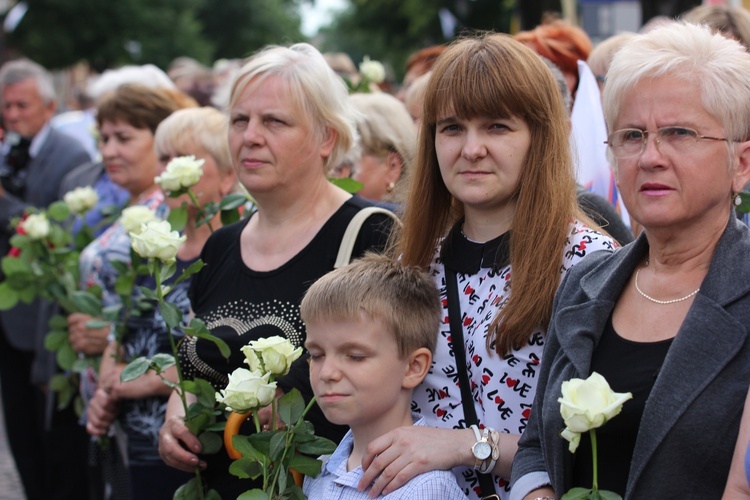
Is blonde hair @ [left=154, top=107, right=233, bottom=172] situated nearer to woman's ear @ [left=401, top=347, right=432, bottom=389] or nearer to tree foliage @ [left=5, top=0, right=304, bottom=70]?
woman's ear @ [left=401, top=347, right=432, bottom=389]

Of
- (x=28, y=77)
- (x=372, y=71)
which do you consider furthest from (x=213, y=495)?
(x=28, y=77)

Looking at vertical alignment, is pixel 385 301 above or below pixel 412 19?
below

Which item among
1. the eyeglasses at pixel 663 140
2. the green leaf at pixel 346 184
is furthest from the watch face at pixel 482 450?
the green leaf at pixel 346 184

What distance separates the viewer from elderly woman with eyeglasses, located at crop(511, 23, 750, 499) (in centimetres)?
227

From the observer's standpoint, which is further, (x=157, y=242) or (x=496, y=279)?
(x=157, y=242)

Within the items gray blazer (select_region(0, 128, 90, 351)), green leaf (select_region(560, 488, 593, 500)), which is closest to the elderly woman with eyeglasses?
green leaf (select_region(560, 488, 593, 500))

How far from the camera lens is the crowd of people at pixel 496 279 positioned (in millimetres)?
2387

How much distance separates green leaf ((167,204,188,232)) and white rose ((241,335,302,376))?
1480mm

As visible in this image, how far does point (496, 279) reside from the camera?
3047 mm

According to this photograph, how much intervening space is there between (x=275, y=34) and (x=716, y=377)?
5670 centimetres

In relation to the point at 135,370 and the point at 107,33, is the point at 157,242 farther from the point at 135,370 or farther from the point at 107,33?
the point at 107,33

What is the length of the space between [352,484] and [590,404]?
948 millimetres

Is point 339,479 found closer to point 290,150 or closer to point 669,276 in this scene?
point 669,276

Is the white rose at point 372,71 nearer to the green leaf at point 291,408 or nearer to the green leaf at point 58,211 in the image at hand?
Result: the green leaf at point 58,211
